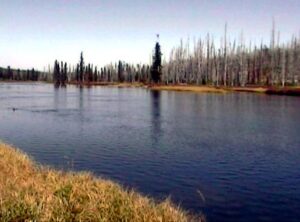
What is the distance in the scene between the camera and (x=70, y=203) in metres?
11.1

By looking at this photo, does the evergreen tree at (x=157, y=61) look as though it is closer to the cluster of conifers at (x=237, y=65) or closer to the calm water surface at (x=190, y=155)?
the cluster of conifers at (x=237, y=65)

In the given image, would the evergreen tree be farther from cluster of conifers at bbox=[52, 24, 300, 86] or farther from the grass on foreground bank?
the grass on foreground bank

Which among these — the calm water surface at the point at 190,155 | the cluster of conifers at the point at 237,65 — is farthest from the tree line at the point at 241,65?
the calm water surface at the point at 190,155

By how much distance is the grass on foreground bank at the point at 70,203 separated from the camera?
9731 mm

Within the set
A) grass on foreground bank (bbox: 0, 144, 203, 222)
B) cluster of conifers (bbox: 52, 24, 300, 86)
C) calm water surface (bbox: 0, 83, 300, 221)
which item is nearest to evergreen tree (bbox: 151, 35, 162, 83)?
cluster of conifers (bbox: 52, 24, 300, 86)

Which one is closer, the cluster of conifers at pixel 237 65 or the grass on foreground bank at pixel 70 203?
the grass on foreground bank at pixel 70 203

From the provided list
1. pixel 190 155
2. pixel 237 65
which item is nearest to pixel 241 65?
Result: pixel 237 65

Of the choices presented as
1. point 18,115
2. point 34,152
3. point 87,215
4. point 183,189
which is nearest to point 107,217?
point 87,215

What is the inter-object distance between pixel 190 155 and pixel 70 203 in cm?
1289

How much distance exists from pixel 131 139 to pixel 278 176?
12342mm

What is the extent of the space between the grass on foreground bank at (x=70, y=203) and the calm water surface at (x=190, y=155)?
2.97 metres

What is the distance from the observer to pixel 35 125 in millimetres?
35656

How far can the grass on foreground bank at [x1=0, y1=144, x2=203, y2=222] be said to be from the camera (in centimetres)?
973

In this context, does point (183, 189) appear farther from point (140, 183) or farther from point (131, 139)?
point (131, 139)
